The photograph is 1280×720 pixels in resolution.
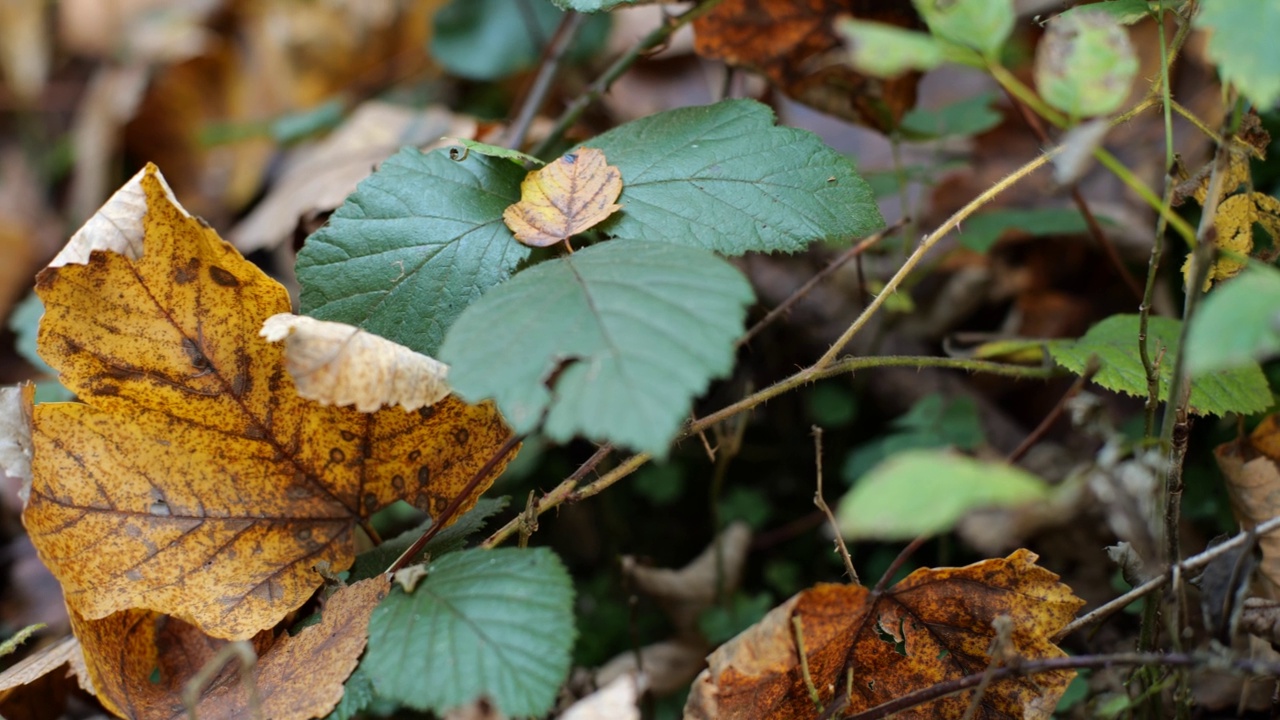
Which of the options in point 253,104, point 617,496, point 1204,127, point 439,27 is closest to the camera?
point 1204,127

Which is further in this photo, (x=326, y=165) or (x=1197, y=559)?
(x=326, y=165)

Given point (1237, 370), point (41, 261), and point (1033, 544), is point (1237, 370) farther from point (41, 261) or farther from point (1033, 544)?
point (41, 261)

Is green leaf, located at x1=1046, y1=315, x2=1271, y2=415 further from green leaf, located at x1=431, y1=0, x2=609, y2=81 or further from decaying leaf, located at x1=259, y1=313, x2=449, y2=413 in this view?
green leaf, located at x1=431, y1=0, x2=609, y2=81

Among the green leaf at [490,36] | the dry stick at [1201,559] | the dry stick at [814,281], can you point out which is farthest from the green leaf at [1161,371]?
the green leaf at [490,36]

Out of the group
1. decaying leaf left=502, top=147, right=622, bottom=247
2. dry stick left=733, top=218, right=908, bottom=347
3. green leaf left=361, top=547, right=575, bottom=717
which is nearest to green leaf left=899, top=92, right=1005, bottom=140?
dry stick left=733, top=218, right=908, bottom=347

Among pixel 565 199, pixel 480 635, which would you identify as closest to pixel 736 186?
pixel 565 199

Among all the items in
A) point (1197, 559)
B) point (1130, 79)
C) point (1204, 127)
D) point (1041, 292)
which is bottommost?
point (1041, 292)

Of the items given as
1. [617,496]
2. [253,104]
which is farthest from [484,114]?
[617,496]
